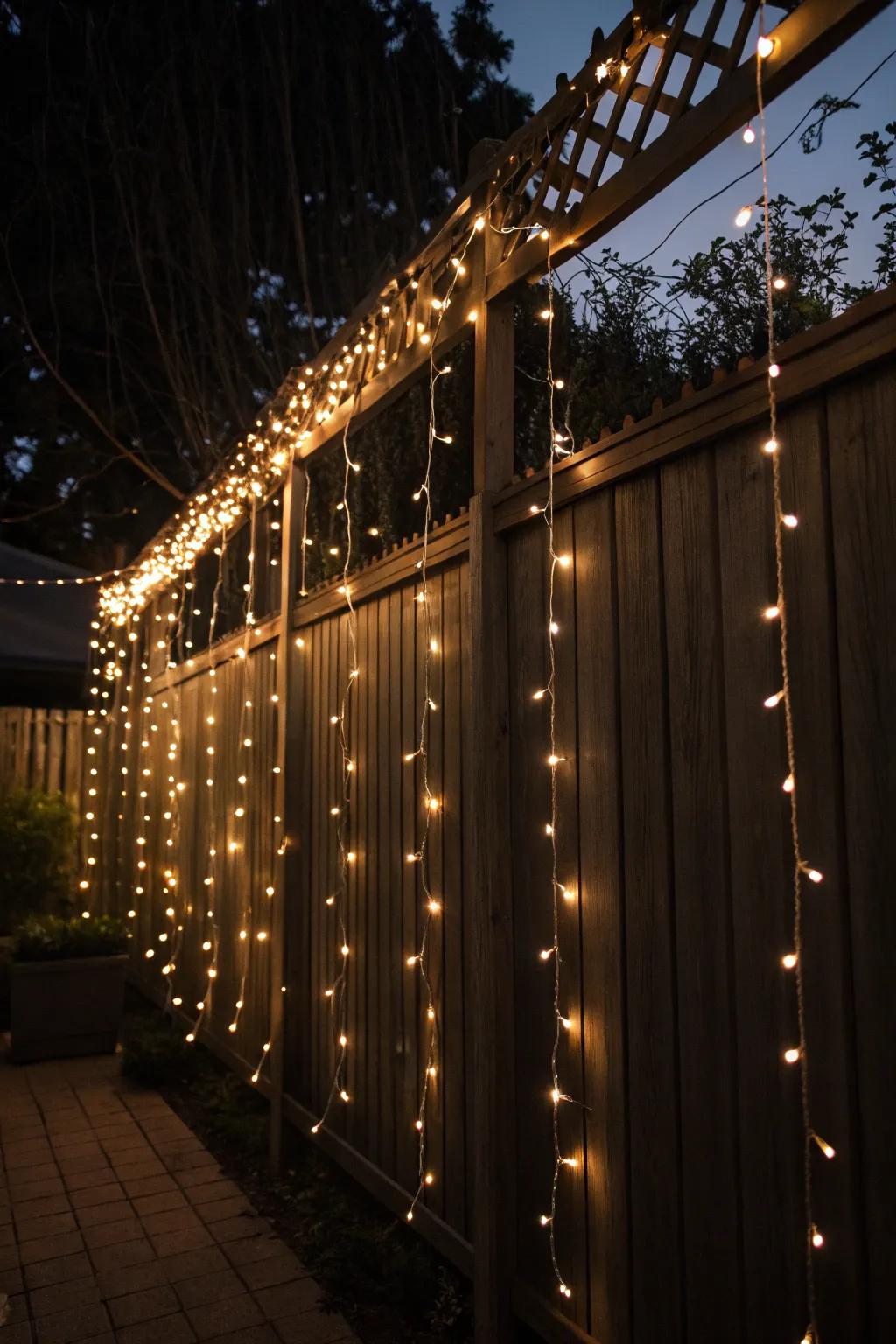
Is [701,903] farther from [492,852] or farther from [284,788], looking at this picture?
[284,788]

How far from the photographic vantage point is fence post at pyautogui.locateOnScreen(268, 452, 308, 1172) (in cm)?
399

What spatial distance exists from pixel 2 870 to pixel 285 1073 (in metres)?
3.78

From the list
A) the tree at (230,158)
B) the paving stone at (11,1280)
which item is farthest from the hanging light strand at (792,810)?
the tree at (230,158)

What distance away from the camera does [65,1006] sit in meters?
5.70

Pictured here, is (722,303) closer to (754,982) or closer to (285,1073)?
(754,982)

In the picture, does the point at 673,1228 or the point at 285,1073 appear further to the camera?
the point at 285,1073

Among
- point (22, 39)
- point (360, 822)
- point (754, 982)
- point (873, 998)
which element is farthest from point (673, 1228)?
point (22, 39)

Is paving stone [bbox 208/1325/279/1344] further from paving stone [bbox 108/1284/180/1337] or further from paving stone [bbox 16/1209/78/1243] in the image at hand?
paving stone [bbox 16/1209/78/1243]

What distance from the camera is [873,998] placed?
154cm

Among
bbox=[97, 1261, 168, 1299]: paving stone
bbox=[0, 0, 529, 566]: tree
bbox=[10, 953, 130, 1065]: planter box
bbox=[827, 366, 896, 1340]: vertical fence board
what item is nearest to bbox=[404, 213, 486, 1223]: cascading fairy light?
bbox=[97, 1261, 168, 1299]: paving stone

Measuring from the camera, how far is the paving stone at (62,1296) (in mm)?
2857

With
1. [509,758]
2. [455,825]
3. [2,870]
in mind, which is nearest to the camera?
[509,758]

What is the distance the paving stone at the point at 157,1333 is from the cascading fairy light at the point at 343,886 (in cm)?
89

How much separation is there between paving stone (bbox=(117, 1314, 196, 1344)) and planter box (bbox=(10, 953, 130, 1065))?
3.22 metres
